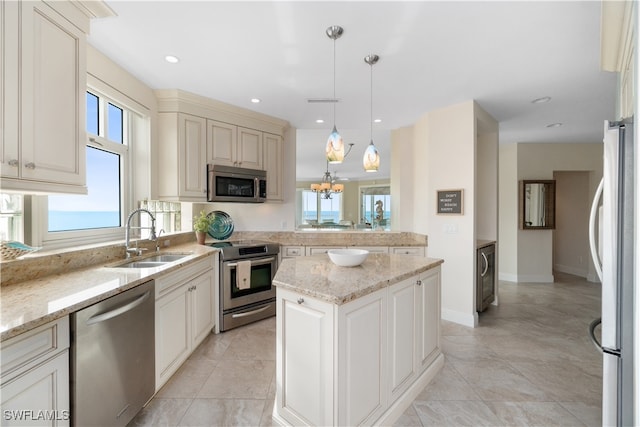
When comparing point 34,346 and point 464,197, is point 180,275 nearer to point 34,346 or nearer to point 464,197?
point 34,346

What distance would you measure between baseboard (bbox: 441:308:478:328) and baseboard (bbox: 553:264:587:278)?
401cm

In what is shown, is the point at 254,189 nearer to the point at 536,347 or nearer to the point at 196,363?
the point at 196,363

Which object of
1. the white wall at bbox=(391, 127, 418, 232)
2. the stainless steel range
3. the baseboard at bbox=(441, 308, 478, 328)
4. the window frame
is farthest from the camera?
the white wall at bbox=(391, 127, 418, 232)

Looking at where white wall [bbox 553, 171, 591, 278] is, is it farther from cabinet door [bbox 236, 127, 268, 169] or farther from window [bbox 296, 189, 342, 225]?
window [bbox 296, 189, 342, 225]

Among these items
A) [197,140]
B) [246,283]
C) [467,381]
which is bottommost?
[467,381]

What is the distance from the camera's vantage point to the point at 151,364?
5.84 feet

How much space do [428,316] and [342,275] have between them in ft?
2.69

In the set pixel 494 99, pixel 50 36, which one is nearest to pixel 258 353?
pixel 50 36

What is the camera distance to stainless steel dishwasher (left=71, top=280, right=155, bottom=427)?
4.14 feet

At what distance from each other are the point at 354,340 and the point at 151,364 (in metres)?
1.37

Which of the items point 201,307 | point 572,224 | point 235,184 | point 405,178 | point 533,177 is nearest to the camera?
point 201,307

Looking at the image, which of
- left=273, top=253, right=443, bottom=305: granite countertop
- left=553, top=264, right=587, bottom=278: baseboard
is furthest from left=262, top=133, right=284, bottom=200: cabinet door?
left=553, top=264, right=587, bottom=278: baseboard

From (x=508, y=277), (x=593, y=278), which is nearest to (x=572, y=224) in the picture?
(x=593, y=278)

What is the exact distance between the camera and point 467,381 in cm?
210
